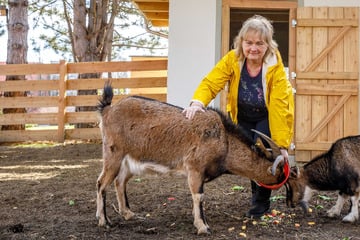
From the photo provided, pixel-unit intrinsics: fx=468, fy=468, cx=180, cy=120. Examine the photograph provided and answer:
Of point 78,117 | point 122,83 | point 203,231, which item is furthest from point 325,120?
point 78,117

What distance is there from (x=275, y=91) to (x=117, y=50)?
818 inches

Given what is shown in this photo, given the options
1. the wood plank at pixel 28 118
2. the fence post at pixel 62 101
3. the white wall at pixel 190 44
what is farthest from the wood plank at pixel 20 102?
the white wall at pixel 190 44

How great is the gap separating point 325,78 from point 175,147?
14.4ft

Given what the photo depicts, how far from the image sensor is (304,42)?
7.59 meters

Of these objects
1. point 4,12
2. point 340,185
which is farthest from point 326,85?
point 4,12

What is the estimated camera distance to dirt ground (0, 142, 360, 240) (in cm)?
379

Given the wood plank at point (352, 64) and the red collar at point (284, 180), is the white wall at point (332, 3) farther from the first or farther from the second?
the red collar at point (284, 180)

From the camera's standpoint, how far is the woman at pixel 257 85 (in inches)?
155

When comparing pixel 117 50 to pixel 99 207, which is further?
pixel 117 50

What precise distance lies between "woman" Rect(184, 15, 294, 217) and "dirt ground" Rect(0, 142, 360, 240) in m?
0.43

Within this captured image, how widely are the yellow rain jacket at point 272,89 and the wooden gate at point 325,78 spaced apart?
11.6 feet

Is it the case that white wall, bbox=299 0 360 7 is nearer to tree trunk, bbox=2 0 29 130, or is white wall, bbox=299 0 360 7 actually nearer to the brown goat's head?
the brown goat's head

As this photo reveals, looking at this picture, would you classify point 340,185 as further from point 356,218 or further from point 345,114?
point 345,114

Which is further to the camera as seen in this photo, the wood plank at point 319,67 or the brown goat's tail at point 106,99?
the wood plank at point 319,67
